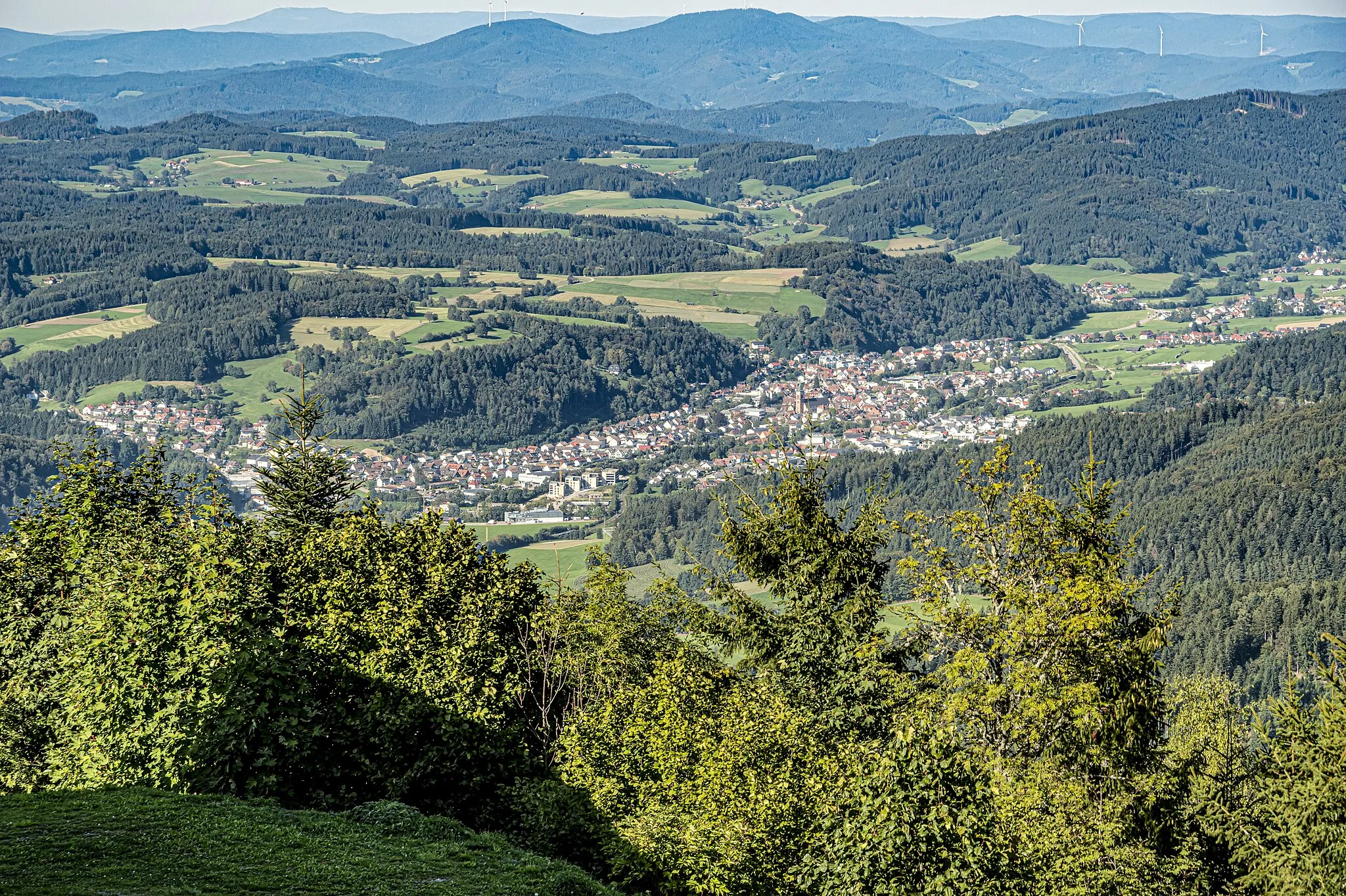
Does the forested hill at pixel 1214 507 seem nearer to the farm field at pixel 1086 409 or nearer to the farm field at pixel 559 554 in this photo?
the farm field at pixel 559 554

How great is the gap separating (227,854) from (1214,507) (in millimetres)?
129886

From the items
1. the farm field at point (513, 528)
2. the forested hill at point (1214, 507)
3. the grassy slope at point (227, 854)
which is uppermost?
the grassy slope at point (227, 854)

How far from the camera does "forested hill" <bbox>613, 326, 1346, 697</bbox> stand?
322ft

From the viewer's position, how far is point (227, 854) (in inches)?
911

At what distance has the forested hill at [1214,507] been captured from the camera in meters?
98.2

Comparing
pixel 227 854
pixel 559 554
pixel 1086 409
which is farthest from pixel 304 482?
pixel 1086 409

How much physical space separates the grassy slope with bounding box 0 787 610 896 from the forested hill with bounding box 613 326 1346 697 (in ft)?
242

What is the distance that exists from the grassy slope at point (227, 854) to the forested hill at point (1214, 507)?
242 feet

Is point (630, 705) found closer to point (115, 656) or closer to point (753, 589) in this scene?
point (115, 656)

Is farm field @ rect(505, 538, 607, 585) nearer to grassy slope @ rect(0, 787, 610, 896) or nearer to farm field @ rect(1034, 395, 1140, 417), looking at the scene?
grassy slope @ rect(0, 787, 610, 896)

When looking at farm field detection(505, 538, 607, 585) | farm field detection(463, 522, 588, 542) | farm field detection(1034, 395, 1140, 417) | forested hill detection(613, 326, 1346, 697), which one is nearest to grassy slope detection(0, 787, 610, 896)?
forested hill detection(613, 326, 1346, 697)

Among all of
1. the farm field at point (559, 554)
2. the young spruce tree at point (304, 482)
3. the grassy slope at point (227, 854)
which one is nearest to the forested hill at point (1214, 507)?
the farm field at point (559, 554)

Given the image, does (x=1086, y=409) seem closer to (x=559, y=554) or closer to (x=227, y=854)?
(x=559, y=554)

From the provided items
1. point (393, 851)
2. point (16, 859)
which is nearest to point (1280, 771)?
point (393, 851)
